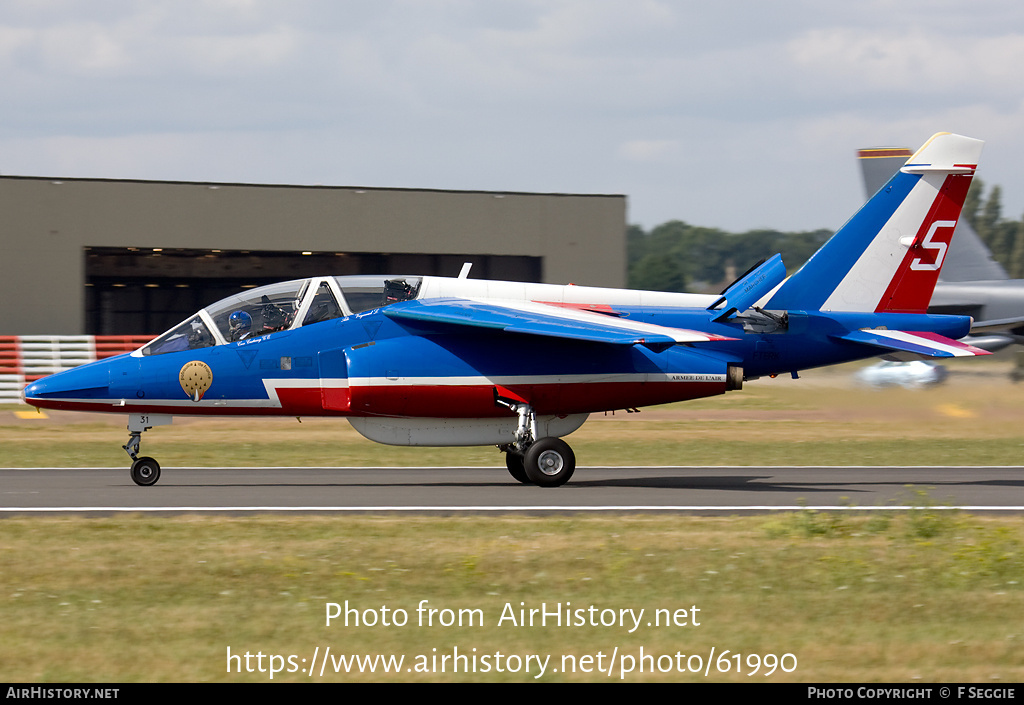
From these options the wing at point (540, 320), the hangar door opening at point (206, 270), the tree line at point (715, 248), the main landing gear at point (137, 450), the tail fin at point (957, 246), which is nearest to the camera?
the wing at point (540, 320)

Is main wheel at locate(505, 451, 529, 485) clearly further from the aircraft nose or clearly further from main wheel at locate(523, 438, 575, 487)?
the aircraft nose

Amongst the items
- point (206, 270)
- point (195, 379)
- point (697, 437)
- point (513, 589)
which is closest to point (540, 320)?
point (195, 379)

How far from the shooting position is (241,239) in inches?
1703

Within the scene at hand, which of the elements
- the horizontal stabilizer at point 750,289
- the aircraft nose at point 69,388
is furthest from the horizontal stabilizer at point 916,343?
the aircraft nose at point 69,388

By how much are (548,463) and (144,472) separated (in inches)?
217

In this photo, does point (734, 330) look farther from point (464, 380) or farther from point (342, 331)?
point (342, 331)

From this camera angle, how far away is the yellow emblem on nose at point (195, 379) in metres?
15.4

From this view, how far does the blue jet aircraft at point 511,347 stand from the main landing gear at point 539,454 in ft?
0.07

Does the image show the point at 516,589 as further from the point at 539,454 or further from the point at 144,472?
the point at 144,472

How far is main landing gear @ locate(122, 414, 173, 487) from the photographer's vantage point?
1559 cm

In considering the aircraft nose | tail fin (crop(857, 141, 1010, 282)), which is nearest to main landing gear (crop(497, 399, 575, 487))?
the aircraft nose

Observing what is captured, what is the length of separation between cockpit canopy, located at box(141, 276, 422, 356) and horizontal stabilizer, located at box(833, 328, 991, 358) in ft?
22.4

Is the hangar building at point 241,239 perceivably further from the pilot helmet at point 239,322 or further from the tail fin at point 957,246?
the pilot helmet at point 239,322

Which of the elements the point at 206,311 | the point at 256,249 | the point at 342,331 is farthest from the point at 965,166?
the point at 256,249
